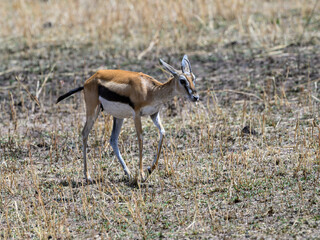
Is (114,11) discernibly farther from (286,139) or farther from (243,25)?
(286,139)

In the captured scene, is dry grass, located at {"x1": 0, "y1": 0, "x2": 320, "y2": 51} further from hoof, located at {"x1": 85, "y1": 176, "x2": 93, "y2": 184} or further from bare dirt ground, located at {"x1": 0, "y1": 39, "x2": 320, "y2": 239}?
hoof, located at {"x1": 85, "y1": 176, "x2": 93, "y2": 184}

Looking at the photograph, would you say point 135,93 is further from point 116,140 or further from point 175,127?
point 175,127

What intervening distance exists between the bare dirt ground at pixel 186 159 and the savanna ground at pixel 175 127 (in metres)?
0.02

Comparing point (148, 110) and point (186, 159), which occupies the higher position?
point (148, 110)

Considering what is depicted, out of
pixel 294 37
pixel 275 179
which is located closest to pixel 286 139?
pixel 275 179

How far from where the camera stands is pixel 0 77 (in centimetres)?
1163

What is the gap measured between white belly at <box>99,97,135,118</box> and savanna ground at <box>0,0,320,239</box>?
48 centimetres

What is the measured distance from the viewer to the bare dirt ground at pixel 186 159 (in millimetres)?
5809

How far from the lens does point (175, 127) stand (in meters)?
8.85

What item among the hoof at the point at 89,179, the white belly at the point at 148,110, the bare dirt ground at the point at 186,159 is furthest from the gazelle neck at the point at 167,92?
the hoof at the point at 89,179

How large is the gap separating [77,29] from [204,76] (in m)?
4.41

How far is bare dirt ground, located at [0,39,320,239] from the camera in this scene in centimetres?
581

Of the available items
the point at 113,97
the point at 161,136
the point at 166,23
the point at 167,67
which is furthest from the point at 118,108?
the point at 166,23

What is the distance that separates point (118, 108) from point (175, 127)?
2098mm
